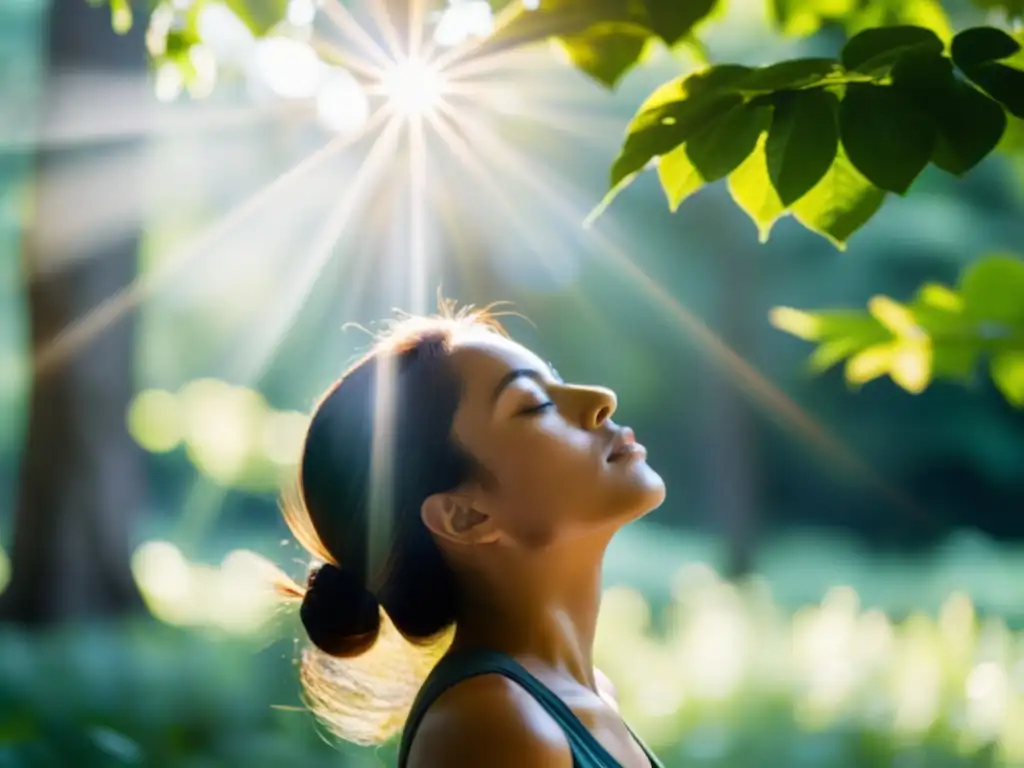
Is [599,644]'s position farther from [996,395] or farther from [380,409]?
[996,395]

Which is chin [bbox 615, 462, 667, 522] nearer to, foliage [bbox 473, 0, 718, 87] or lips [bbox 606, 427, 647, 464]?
lips [bbox 606, 427, 647, 464]

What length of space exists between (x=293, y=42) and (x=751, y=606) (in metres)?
2.22

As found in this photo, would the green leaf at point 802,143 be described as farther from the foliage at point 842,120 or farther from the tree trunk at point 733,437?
the tree trunk at point 733,437

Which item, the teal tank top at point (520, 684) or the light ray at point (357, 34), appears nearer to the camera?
the teal tank top at point (520, 684)

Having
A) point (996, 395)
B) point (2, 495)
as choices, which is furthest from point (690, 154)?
point (996, 395)

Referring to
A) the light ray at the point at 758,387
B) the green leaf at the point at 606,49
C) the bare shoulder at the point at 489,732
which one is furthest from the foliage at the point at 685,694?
the light ray at the point at 758,387

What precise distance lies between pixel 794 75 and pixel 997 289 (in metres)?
0.77

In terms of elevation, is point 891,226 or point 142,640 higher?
point 891,226

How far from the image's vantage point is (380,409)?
0.96 m

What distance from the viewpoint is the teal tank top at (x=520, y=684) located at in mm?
844

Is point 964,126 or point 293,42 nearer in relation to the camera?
point 964,126

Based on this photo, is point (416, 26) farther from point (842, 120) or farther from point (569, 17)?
point (842, 120)

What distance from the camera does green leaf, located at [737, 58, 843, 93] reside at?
2.58ft

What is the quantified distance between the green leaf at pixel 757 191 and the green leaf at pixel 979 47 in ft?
0.47
